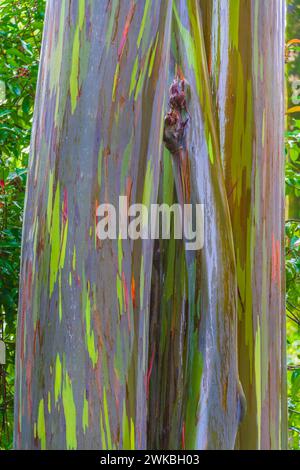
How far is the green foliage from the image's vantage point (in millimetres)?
2459

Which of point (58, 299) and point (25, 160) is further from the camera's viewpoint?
point (25, 160)

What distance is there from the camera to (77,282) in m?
1.52

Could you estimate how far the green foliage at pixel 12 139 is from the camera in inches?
96.8

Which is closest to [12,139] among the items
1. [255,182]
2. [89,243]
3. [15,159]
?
[15,159]

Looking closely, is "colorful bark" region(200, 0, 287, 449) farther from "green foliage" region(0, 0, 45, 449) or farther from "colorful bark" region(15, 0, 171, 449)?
"green foliage" region(0, 0, 45, 449)

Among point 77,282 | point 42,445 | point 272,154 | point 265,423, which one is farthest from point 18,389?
point 272,154

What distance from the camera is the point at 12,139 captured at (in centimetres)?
266

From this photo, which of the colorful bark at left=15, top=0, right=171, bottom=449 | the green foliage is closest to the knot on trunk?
the colorful bark at left=15, top=0, right=171, bottom=449

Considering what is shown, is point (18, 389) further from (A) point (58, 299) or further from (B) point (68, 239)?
Result: (B) point (68, 239)

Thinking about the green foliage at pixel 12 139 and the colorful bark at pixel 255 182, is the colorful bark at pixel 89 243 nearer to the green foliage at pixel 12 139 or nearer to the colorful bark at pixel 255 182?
the colorful bark at pixel 255 182

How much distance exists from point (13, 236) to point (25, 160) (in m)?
0.39

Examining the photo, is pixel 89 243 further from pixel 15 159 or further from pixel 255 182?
pixel 15 159

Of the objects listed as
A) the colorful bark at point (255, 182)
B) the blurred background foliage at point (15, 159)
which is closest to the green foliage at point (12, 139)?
the blurred background foliage at point (15, 159)
